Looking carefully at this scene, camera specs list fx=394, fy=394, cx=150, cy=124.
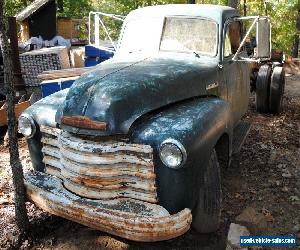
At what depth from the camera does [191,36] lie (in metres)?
4.69

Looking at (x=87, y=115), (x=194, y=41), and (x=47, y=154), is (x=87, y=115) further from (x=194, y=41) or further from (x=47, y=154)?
(x=194, y=41)

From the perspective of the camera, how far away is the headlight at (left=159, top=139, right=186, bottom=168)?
2932 mm

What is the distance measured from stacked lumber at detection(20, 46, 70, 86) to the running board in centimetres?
580

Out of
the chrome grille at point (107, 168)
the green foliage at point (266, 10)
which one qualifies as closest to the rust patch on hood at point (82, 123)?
A: the chrome grille at point (107, 168)

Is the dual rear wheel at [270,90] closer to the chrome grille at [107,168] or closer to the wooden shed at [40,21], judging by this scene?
the chrome grille at [107,168]

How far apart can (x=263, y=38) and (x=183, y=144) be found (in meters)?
2.16

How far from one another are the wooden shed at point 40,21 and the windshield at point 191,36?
12.2m

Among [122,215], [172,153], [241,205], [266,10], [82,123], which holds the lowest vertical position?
[241,205]

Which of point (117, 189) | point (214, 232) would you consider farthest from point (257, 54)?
point (117, 189)

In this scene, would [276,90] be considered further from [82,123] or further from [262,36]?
[82,123]

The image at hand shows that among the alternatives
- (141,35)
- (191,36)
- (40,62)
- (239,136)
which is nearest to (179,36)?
(191,36)

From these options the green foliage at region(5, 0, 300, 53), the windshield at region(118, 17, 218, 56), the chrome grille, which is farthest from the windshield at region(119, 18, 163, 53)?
the green foliage at region(5, 0, 300, 53)

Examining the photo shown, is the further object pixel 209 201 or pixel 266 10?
pixel 266 10

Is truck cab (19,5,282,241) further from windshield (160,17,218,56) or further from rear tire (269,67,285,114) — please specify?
rear tire (269,67,285,114)
